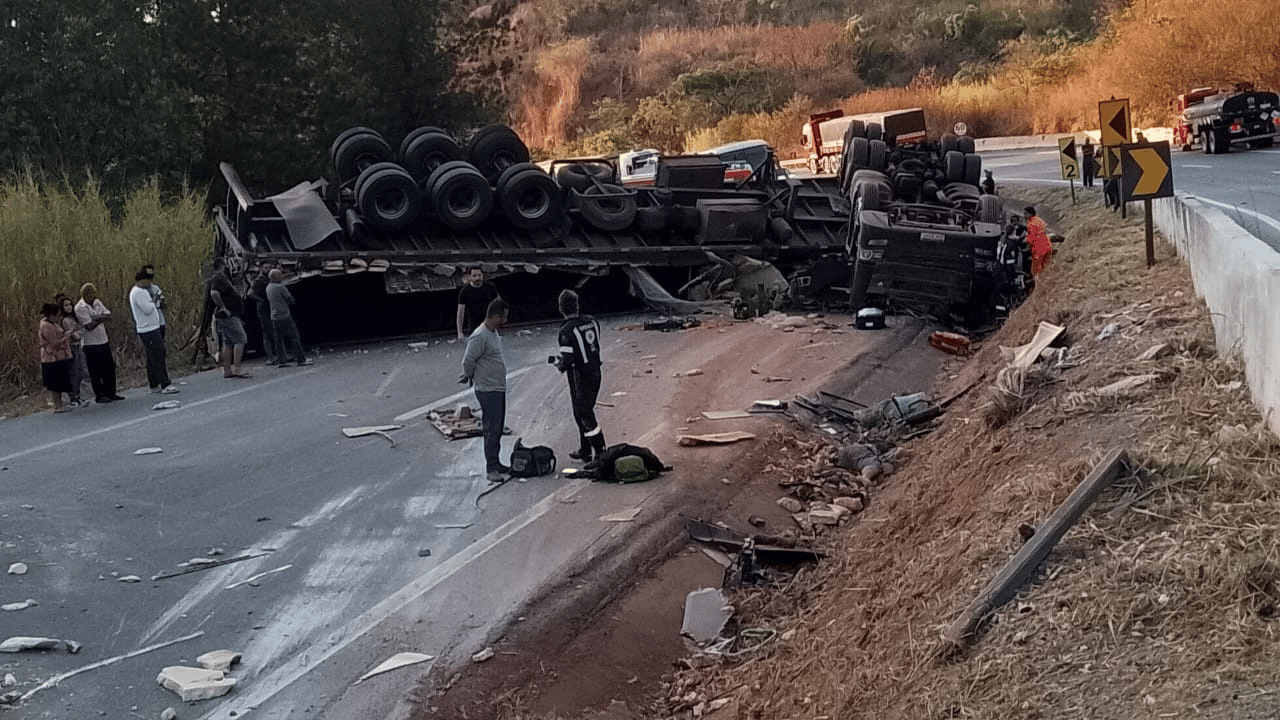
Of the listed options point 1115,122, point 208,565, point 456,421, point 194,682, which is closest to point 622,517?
point 208,565

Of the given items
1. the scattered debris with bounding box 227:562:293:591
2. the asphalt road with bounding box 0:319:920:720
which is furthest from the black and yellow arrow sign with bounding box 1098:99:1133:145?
the scattered debris with bounding box 227:562:293:591

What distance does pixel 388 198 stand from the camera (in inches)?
730

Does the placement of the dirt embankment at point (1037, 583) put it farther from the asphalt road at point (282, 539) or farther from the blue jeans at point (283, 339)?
the blue jeans at point (283, 339)

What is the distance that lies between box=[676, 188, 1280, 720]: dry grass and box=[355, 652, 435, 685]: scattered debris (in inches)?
60.3

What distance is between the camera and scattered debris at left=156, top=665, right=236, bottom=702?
22.0 feet

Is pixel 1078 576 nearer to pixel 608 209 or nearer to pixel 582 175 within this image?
pixel 608 209

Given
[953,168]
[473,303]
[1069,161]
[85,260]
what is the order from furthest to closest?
[953,168] < [1069,161] < [85,260] < [473,303]

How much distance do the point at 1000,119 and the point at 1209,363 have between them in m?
41.7

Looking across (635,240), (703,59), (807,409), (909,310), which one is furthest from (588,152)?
(807,409)

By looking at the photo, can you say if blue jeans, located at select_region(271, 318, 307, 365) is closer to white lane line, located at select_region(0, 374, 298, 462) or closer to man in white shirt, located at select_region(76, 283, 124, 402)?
white lane line, located at select_region(0, 374, 298, 462)

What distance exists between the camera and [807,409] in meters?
12.6

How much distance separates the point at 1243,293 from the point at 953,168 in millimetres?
15243

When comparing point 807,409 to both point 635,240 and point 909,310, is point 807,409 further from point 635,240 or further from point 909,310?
point 635,240

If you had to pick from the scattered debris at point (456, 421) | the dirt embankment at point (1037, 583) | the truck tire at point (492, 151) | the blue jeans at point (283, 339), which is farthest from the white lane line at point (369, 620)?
the truck tire at point (492, 151)
